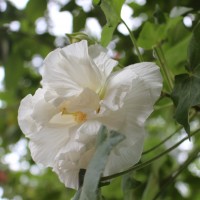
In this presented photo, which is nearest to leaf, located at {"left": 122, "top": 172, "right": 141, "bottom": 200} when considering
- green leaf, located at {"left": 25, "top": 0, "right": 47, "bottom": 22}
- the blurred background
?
the blurred background

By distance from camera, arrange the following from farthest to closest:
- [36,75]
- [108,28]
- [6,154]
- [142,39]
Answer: [6,154] → [36,75] → [142,39] → [108,28]

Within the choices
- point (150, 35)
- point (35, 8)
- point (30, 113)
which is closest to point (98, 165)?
point (30, 113)

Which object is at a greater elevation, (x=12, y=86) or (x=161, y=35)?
(x=161, y=35)

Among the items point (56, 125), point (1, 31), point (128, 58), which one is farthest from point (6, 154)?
point (56, 125)

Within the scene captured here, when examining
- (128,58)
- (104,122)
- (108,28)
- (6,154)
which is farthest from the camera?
(6,154)

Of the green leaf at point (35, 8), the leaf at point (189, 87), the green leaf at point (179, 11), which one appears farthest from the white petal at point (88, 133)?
the green leaf at point (35, 8)

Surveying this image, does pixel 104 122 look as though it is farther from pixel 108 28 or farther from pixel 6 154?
pixel 6 154

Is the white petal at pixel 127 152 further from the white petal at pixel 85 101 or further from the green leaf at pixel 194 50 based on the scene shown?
the green leaf at pixel 194 50
